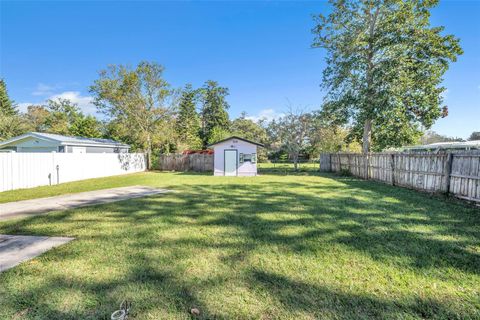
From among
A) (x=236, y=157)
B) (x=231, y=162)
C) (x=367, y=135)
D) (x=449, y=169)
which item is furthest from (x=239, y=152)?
(x=449, y=169)

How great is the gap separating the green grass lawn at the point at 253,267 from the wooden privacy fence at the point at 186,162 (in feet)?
49.2

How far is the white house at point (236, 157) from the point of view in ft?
54.3

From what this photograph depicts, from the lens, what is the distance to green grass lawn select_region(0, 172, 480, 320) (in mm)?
2035

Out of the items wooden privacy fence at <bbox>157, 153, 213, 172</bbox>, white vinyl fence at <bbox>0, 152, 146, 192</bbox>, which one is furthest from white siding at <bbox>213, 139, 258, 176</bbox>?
white vinyl fence at <bbox>0, 152, 146, 192</bbox>

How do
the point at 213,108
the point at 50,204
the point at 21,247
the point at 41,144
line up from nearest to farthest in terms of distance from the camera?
the point at 21,247
the point at 50,204
the point at 41,144
the point at 213,108

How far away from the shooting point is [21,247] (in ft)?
11.1

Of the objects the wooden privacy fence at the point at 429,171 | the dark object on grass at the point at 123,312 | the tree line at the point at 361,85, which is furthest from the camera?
the tree line at the point at 361,85

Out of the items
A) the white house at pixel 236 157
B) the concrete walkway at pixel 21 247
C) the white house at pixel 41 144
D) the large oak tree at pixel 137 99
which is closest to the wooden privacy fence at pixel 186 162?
the large oak tree at pixel 137 99

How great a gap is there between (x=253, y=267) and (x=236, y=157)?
14022mm

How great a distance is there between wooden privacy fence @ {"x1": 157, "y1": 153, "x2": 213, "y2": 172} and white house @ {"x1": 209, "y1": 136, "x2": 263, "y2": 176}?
3.43m

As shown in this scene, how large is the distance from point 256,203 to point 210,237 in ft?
9.40

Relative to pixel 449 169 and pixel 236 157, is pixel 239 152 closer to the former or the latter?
pixel 236 157

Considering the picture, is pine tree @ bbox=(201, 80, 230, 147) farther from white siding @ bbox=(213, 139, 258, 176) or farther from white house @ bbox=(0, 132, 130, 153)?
white house @ bbox=(0, 132, 130, 153)

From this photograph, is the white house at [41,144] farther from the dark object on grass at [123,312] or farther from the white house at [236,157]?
the dark object on grass at [123,312]
